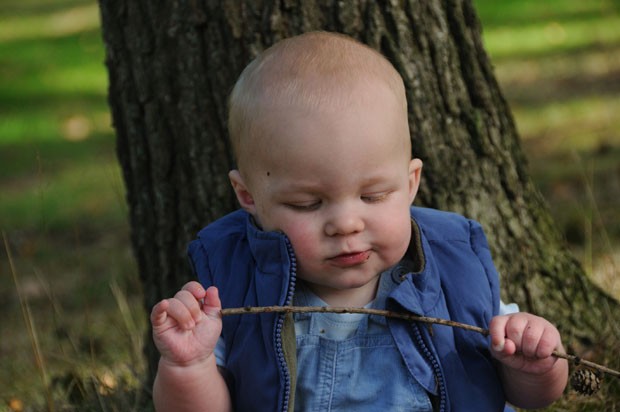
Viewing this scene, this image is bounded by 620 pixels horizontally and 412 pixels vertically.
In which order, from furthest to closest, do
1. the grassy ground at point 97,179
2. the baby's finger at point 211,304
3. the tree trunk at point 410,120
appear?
the grassy ground at point 97,179, the tree trunk at point 410,120, the baby's finger at point 211,304

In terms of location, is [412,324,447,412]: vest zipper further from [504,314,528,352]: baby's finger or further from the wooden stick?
[504,314,528,352]: baby's finger

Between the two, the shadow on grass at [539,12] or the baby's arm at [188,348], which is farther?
the shadow on grass at [539,12]

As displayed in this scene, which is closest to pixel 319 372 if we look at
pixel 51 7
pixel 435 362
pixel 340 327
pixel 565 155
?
pixel 340 327

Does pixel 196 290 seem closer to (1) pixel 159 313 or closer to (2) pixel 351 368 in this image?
(1) pixel 159 313

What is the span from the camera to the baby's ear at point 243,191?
8.64 feet

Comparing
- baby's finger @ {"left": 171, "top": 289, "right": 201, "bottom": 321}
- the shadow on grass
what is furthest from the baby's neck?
the shadow on grass

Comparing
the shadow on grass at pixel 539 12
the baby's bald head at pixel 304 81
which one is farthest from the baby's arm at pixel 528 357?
the shadow on grass at pixel 539 12

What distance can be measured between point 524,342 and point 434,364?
0.87 ft

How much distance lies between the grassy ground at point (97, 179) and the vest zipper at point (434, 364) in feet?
3.32

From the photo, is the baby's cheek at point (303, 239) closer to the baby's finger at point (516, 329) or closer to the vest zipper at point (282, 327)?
the vest zipper at point (282, 327)

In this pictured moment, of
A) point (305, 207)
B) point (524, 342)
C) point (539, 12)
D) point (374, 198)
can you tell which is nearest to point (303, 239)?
point (305, 207)

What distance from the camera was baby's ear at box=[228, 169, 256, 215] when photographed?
104 inches

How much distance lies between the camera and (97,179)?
745 cm

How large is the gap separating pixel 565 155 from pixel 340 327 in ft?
13.8
